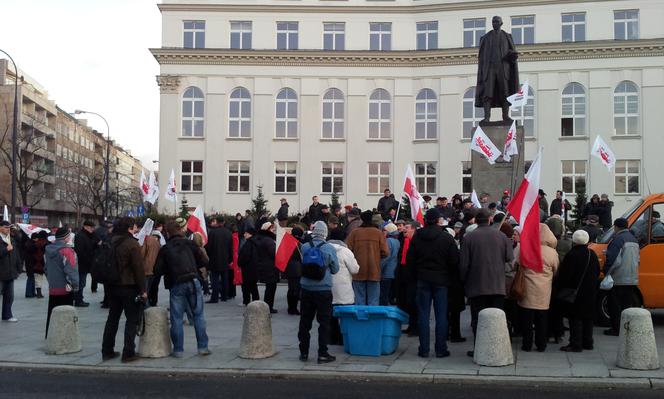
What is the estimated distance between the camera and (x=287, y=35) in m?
50.2

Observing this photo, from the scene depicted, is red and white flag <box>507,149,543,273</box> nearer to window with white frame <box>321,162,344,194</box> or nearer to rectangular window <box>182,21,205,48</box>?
window with white frame <box>321,162,344,194</box>

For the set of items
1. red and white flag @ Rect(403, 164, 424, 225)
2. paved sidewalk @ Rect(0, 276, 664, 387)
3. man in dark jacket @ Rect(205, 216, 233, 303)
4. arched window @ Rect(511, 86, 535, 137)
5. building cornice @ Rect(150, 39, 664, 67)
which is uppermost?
building cornice @ Rect(150, 39, 664, 67)

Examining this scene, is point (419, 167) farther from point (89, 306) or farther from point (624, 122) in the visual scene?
point (89, 306)

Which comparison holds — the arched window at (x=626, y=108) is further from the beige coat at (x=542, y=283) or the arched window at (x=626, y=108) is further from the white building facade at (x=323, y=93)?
the beige coat at (x=542, y=283)

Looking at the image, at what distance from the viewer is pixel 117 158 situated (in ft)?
448

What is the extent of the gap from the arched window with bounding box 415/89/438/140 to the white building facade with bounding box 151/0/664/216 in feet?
0.23

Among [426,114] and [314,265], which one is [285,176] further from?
[314,265]

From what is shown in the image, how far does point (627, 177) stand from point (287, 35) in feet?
80.8

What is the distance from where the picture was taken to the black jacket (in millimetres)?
10062

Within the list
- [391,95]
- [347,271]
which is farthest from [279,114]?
[347,271]

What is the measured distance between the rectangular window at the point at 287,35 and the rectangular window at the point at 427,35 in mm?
8496

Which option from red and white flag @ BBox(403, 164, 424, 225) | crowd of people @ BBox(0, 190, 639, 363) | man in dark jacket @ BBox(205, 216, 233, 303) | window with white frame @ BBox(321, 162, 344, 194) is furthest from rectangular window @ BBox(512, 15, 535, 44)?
crowd of people @ BBox(0, 190, 639, 363)

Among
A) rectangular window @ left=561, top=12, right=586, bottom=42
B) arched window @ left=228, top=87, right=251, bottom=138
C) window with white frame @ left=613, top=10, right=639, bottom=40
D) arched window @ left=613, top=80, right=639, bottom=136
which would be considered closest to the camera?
arched window @ left=613, top=80, right=639, bottom=136

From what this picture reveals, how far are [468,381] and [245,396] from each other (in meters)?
2.81
